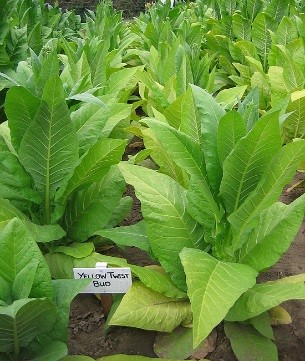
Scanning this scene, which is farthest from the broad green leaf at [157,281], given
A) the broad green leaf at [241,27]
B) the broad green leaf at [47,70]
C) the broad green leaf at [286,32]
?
the broad green leaf at [241,27]

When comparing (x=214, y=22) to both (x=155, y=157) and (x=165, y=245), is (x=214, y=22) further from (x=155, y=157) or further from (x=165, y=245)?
(x=165, y=245)

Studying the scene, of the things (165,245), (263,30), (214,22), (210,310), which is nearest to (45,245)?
(165,245)

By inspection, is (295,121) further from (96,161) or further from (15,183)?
(15,183)

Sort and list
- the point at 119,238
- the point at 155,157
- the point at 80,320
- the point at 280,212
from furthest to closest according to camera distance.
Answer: the point at 155,157
the point at 80,320
the point at 119,238
the point at 280,212

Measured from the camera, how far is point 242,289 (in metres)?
1.54

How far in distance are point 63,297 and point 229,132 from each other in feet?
2.40

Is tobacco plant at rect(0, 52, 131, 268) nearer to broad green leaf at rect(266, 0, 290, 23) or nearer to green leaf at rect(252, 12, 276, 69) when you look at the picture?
green leaf at rect(252, 12, 276, 69)

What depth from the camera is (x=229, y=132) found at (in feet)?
5.34

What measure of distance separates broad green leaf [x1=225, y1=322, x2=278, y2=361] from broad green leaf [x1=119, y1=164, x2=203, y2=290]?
0.25m

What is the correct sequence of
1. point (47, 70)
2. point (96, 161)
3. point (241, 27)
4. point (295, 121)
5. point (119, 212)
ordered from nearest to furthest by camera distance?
1. point (96, 161)
2. point (47, 70)
3. point (119, 212)
4. point (295, 121)
5. point (241, 27)

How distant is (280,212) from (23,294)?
3.01 feet

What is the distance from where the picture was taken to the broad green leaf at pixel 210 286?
56.0 inches

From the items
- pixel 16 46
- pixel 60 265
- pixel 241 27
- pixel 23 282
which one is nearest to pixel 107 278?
pixel 60 265

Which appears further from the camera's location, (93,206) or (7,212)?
(93,206)
